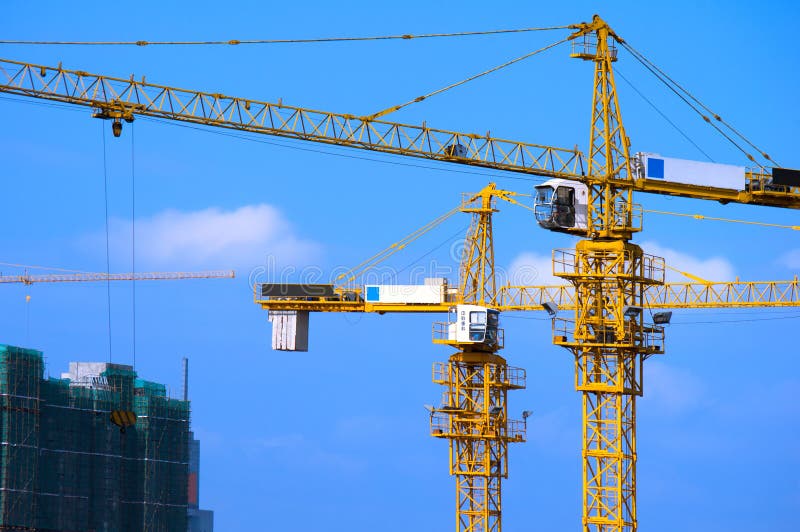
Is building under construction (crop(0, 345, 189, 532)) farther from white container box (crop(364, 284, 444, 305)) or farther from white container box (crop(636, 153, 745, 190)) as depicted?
white container box (crop(636, 153, 745, 190))

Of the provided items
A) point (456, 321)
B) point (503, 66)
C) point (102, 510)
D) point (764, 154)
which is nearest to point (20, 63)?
point (503, 66)

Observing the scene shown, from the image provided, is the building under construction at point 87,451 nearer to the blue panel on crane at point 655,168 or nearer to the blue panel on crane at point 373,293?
the blue panel on crane at point 373,293

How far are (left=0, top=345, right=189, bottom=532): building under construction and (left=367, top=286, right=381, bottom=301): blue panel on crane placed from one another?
30049 millimetres

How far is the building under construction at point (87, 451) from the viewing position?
123000 mm

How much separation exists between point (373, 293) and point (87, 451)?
3856cm

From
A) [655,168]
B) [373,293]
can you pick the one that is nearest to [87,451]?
→ [373,293]

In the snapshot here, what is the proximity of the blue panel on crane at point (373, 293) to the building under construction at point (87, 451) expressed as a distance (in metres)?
30.0

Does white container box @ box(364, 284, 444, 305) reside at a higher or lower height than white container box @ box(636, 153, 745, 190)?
lower

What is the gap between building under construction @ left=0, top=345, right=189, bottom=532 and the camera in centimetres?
12300

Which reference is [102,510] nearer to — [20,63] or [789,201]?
[20,63]

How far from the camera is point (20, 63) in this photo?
292 ft

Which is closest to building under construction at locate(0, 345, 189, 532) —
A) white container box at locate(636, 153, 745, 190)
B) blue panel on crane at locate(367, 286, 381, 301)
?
blue panel on crane at locate(367, 286, 381, 301)

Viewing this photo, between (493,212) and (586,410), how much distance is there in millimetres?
30587

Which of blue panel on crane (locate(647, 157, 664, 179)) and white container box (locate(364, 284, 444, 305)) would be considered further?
white container box (locate(364, 284, 444, 305))
